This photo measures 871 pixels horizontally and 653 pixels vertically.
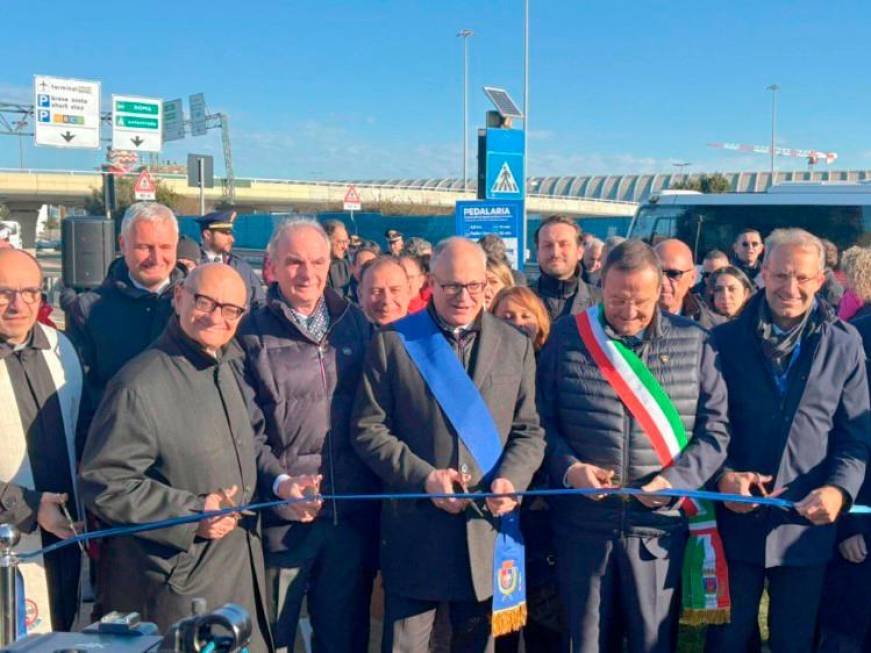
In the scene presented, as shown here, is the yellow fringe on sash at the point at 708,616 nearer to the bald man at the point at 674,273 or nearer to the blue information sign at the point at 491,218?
the bald man at the point at 674,273

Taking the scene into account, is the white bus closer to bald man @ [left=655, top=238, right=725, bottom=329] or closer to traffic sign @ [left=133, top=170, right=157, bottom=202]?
traffic sign @ [left=133, top=170, right=157, bottom=202]

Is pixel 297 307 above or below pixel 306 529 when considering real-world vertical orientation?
above

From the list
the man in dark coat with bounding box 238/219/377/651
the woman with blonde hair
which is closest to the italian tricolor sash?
the woman with blonde hair

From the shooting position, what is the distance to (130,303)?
13.9 ft

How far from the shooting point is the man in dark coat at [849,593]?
389 cm

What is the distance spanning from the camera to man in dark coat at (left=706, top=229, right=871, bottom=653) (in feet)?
11.9

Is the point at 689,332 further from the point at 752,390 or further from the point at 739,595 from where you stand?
the point at 739,595

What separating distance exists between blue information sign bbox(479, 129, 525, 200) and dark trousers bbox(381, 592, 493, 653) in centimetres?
686

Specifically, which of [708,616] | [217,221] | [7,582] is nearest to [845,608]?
[708,616]

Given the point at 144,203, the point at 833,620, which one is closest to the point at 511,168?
the point at 144,203

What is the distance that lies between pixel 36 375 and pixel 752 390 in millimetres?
2747

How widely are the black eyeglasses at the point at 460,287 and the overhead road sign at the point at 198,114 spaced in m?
48.5

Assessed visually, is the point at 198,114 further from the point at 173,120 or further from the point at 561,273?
the point at 561,273

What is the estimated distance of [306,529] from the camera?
3.74 metres
